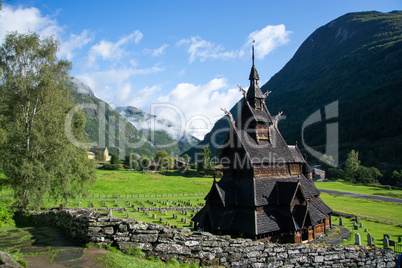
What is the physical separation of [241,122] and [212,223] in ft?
38.3

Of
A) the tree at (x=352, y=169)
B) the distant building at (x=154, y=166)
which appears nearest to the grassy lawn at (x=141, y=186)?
the distant building at (x=154, y=166)

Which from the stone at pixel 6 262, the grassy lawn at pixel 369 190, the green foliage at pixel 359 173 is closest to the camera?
the stone at pixel 6 262

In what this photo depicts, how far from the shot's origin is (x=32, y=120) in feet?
81.4

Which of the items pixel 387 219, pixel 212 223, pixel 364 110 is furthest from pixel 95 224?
pixel 364 110

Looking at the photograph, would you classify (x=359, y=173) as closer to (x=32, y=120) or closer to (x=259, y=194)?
(x=259, y=194)

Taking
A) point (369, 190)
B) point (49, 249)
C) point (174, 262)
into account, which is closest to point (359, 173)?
point (369, 190)

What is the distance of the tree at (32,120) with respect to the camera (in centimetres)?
2400

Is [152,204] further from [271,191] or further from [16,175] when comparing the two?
[271,191]

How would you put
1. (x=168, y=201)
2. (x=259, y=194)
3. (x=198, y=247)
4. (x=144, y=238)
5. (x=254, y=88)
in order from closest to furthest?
(x=144, y=238) → (x=198, y=247) → (x=259, y=194) → (x=254, y=88) → (x=168, y=201)

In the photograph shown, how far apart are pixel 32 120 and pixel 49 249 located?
20.7m

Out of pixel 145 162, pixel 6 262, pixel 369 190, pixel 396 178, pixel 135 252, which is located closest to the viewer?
pixel 6 262

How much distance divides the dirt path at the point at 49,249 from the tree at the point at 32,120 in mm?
14870

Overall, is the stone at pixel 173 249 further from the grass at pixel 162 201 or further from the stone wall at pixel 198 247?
the grass at pixel 162 201

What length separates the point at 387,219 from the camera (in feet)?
114
